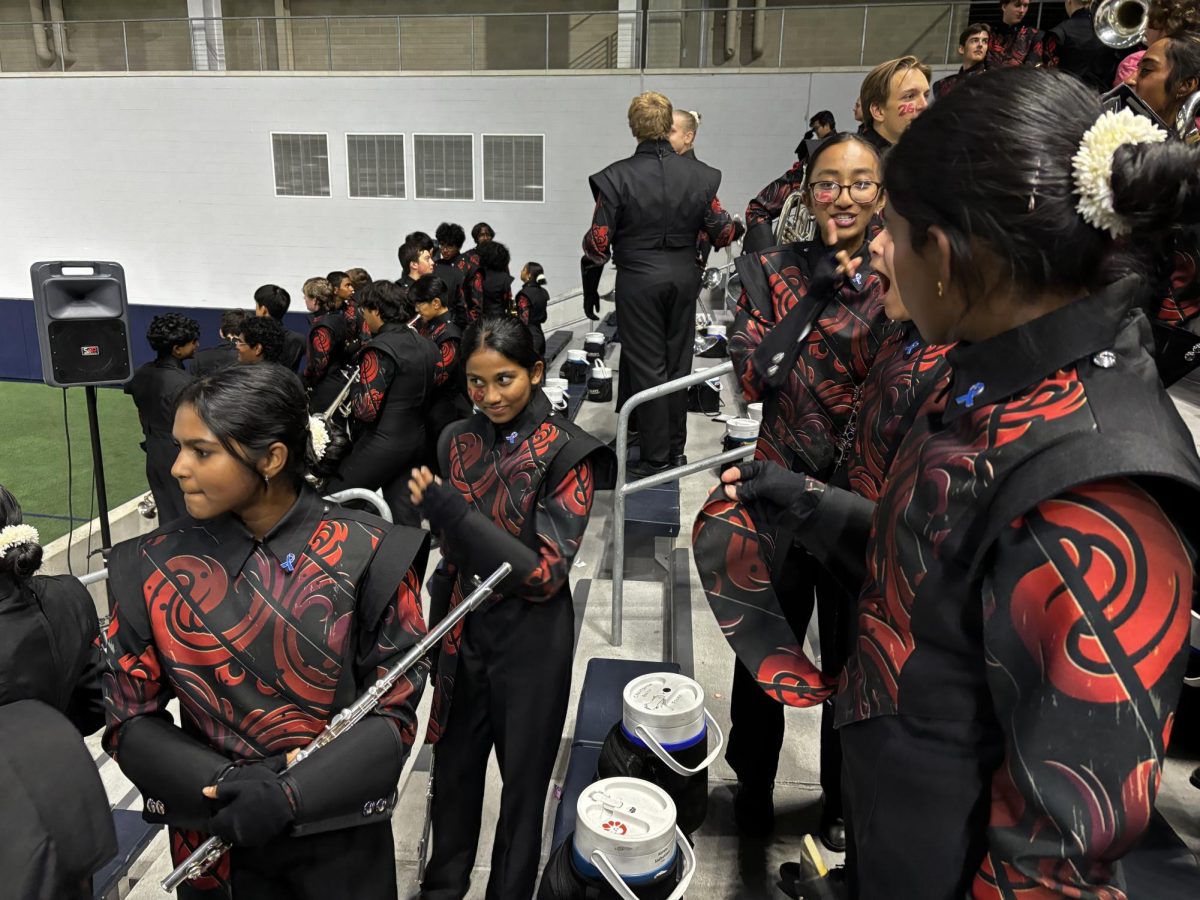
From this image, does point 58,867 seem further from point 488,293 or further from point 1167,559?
point 488,293

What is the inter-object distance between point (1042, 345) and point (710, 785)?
186cm

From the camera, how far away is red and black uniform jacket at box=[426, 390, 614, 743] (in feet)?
6.87

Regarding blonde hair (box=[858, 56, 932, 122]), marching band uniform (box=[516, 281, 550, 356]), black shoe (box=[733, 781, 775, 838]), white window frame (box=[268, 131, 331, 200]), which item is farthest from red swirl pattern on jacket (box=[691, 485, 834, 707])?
white window frame (box=[268, 131, 331, 200])

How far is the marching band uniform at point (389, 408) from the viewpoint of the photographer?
4398 mm

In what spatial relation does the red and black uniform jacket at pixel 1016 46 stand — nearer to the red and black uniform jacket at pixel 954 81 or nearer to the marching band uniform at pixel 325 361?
the red and black uniform jacket at pixel 954 81

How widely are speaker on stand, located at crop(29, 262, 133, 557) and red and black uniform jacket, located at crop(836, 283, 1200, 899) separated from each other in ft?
14.0

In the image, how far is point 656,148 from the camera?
414 cm

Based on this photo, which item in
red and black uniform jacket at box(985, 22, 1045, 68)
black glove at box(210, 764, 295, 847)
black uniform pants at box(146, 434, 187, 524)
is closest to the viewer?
black glove at box(210, 764, 295, 847)

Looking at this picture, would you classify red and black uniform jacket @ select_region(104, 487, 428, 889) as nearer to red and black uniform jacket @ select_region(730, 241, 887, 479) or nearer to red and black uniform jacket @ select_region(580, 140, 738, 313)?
red and black uniform jacket @ select_region(730, 241, 887, 479)

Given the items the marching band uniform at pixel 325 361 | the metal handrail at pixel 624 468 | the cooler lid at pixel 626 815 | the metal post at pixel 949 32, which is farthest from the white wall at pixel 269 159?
the cooler lid at pixel 626 815

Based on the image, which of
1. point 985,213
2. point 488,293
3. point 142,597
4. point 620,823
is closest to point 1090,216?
point 985,213

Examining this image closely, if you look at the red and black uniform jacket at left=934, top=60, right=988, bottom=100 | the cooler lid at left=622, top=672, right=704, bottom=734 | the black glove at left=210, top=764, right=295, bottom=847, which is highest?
the red and black uniform jacket at left=934, top=60, right=988, bottom=100

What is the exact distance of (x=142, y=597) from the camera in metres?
1.57

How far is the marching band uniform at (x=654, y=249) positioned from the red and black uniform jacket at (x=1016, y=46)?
2.29 metres
